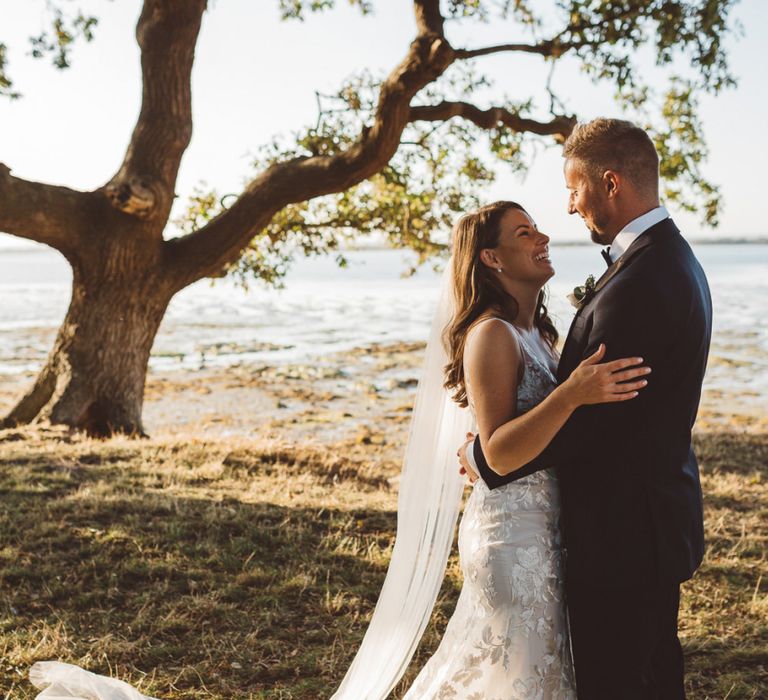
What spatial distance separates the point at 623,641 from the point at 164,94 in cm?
958

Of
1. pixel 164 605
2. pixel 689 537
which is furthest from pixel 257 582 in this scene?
pixel 689 537

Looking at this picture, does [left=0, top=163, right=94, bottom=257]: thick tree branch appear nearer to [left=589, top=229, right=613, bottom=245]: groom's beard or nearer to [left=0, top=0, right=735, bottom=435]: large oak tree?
[left=0, top=0, right=735, bottom=435]: large oak tree

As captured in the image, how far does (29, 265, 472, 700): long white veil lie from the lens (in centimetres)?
396

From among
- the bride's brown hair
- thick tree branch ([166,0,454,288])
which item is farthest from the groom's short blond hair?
thick tree branch ([166,0,454,288])

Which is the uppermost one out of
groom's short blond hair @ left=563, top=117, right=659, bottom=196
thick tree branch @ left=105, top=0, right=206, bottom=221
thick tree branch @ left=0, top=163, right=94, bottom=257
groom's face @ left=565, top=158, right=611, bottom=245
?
→ thick tree branch @ left=105, top=0, right=206, bottom=221

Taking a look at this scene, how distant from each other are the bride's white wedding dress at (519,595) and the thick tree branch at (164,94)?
26.7 ft

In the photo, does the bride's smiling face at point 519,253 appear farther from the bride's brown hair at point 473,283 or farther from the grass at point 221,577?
the grass at point 221,577

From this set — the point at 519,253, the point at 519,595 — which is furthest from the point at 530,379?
the point at 519,595

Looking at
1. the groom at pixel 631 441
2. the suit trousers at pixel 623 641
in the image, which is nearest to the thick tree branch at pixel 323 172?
the groom at pixel 631 441

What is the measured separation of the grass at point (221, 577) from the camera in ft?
15.0

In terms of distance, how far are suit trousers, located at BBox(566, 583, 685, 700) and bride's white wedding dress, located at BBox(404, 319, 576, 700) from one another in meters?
0.13

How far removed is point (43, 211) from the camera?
9562 millimetres

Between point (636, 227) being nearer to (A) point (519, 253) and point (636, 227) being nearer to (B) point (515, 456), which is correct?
(A) point (519, 253)

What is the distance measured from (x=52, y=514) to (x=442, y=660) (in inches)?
167
